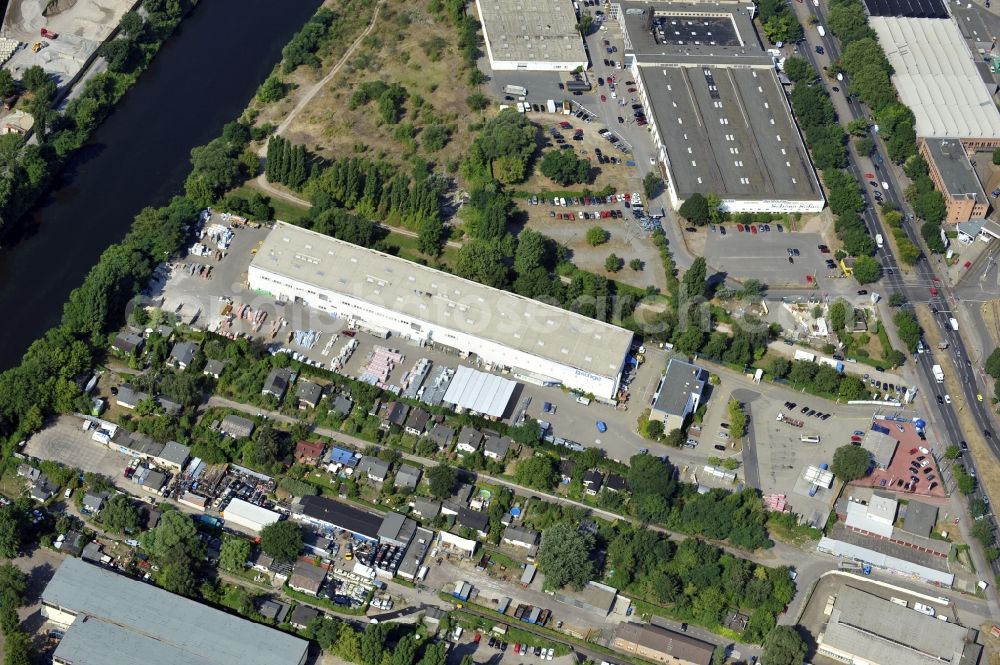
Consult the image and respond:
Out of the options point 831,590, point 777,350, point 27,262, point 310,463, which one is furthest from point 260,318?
point 831,590

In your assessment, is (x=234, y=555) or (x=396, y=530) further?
(x=396, y=530)

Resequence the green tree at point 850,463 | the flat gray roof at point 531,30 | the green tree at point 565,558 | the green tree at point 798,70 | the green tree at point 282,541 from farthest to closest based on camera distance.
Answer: the flat gray roof at point 531,30 → the green tree at point 798,70 → the green tree at point 850,463 → the green tree at point 282,541 → the green tree at point 565,558

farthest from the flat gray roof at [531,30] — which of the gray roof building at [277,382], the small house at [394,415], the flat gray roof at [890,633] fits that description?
the flat gray roof at [890,633]

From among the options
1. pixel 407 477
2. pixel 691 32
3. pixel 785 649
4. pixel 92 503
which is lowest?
pixel 785 649

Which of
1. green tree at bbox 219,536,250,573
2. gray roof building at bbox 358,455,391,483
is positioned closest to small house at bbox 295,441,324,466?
gray roof building at bbox 358,455,391,483

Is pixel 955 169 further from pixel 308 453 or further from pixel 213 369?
pixel 213 369

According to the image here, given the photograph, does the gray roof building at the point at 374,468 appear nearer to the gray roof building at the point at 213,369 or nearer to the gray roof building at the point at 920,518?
the gray roof building at the point at 213,369

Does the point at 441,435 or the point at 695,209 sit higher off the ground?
the point at 695,209

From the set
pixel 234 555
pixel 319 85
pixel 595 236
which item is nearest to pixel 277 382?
pixel 234 555
